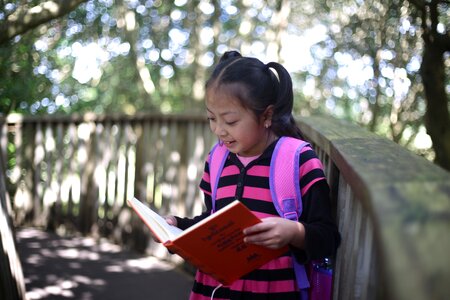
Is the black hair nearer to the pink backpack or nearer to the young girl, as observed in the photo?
the young girl

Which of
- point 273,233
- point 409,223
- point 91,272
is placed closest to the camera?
point 409,223

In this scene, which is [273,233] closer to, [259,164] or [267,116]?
[259,164]

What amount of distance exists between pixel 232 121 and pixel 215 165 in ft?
0.89

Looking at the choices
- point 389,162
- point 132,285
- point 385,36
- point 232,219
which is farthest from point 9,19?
point 385,36

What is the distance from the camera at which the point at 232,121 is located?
80.5 inches

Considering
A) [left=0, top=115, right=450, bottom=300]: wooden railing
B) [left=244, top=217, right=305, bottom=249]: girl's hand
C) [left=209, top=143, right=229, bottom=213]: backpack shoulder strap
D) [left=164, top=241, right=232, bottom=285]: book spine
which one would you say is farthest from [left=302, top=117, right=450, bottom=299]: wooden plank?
[left=209, top=143, right=229, bottom=213]: backpack shoulder strap

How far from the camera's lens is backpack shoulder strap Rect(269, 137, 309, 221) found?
1949mm

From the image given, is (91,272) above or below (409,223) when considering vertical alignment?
below

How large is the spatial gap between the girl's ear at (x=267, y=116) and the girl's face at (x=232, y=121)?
0.10 ft

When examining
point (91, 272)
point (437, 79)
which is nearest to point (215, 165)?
point (437, 79)

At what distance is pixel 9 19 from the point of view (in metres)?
3.43

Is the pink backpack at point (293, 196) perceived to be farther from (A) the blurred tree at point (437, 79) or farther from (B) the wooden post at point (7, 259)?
(A) the blurred tree at point (437, 79)

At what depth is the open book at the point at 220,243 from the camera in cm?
161

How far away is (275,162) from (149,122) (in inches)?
148
